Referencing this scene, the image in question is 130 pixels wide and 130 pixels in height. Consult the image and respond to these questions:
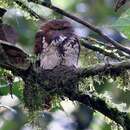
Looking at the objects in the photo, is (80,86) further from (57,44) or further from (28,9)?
(28,9)

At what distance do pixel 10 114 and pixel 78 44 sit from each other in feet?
8.29

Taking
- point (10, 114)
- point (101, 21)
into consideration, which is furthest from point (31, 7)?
point (101, 21)

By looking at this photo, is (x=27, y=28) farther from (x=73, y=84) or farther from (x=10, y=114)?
(x=73, y=84)

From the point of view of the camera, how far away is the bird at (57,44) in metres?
1.72

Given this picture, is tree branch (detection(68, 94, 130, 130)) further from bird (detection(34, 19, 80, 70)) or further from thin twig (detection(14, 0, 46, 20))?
thin twig (detection(14, 0, 46, 20))

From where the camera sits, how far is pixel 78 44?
1762 mm

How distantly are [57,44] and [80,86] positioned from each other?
15 centimetres

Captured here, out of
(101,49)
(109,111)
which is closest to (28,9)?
(101,49)

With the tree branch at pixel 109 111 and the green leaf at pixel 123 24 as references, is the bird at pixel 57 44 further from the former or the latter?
the green leaf at pixel 123 24

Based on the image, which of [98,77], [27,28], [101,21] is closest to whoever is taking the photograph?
[98,77]

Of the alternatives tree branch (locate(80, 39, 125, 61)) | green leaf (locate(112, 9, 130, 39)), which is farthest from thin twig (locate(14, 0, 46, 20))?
green leaf (locate(112, 9, 130, 39))

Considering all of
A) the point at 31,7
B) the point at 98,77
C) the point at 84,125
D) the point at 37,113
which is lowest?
the point at 84,125

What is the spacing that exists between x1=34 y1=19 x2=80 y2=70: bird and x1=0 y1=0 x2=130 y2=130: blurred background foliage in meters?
0.07

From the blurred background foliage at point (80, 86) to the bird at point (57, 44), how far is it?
7 centimetres
